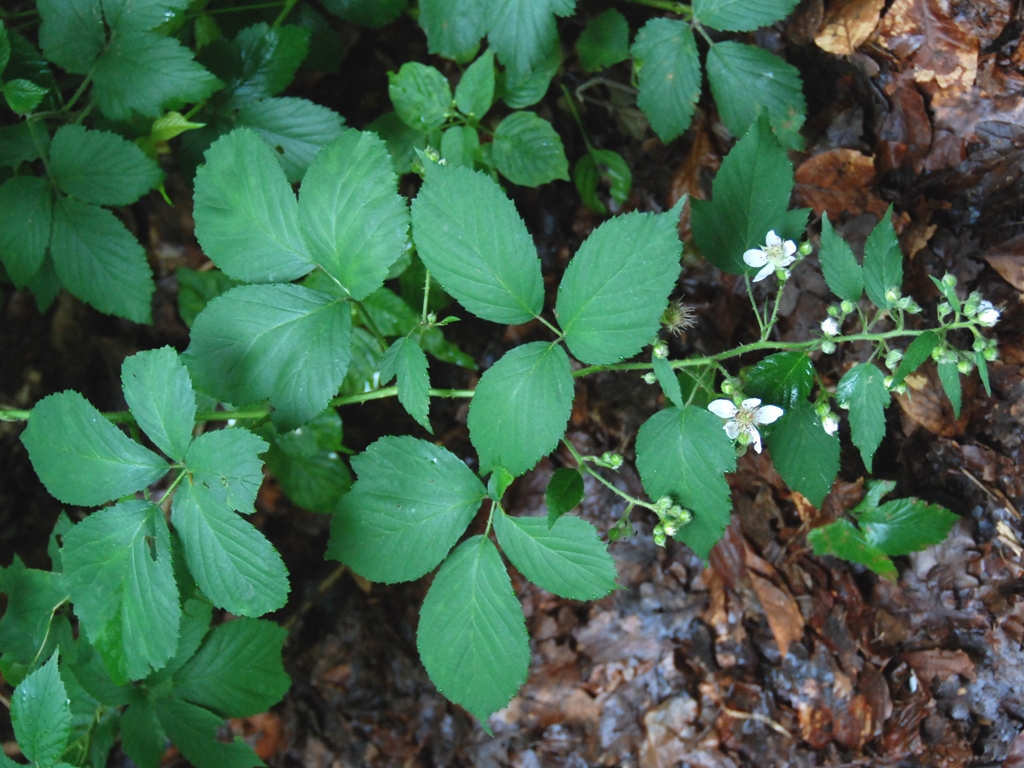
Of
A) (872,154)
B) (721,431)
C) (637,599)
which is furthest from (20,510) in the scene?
(872,154)

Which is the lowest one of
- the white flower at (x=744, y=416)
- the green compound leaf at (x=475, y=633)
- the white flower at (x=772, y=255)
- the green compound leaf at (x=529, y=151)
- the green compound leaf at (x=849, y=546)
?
the green compound leaf at (x=849, y=546)

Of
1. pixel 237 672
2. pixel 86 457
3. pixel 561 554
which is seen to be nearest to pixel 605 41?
pixel 561 554

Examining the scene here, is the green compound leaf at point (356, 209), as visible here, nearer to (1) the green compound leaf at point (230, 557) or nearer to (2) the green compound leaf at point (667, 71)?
(1) the green compound leaf at point (230, 557)

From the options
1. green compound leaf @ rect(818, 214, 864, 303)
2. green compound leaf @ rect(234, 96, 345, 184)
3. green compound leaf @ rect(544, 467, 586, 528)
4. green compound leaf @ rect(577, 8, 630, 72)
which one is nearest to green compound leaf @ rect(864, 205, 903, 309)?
green compound leaf @ rect(818, 214, 864, 303)

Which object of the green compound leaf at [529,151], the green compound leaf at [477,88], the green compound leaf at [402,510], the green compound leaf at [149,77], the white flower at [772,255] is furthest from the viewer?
the green compound leaf at [529,151]

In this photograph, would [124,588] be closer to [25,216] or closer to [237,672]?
[237,672]

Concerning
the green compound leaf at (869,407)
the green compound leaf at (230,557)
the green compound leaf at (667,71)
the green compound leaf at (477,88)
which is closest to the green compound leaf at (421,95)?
the green compound leaf at (477,88)

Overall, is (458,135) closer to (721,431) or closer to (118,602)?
(721,431)
